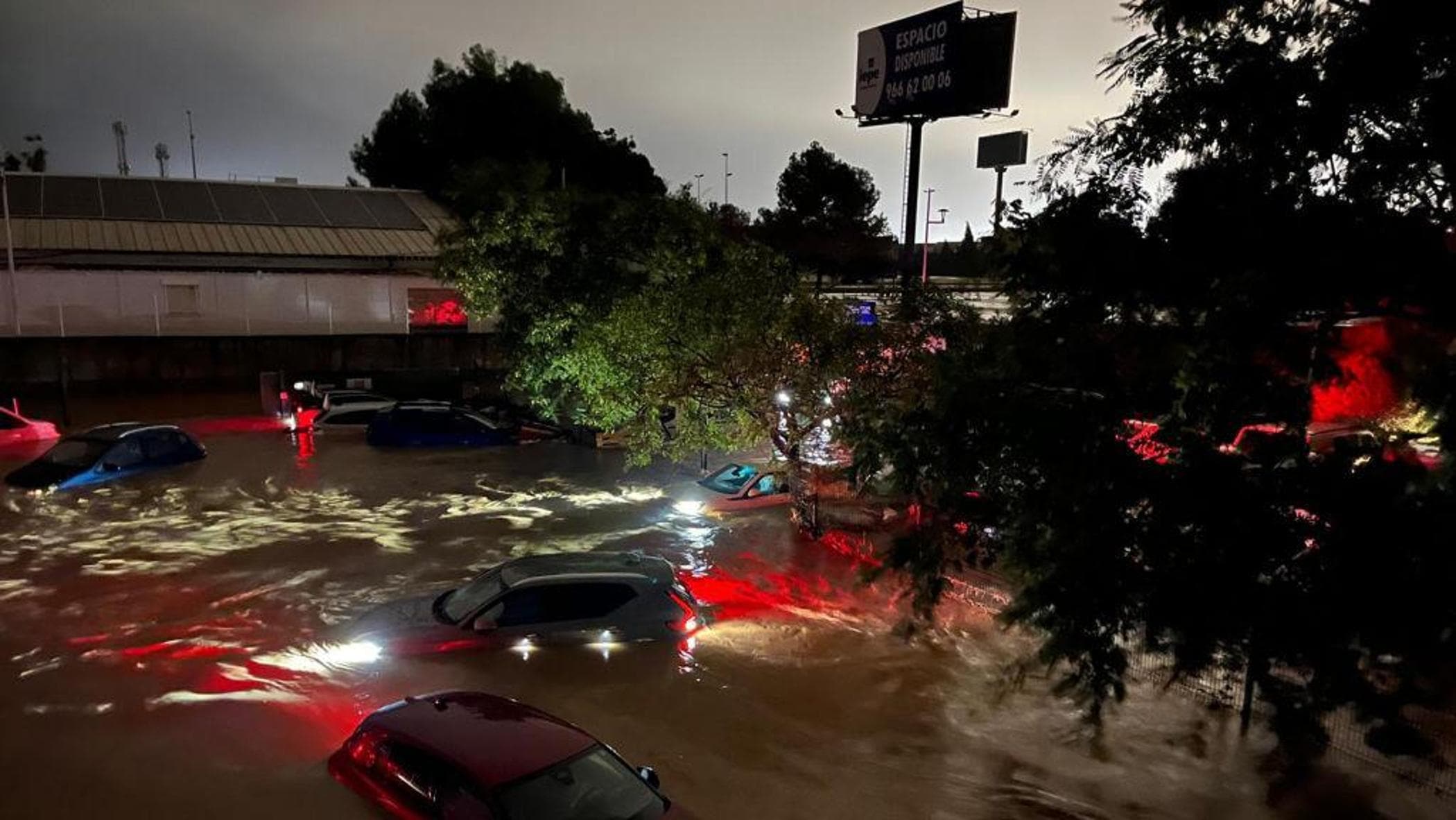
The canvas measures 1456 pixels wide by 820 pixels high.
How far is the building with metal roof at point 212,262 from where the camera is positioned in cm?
2711

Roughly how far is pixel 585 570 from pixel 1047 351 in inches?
243

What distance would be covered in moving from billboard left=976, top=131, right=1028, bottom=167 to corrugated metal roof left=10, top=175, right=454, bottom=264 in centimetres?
2252

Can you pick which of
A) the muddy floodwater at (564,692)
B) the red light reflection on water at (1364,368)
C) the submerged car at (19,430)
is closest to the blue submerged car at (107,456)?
the muddy floodwater at (564,692)

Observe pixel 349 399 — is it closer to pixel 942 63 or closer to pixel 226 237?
pixel 226 237

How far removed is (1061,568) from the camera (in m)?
5.30

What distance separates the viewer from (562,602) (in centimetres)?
1016

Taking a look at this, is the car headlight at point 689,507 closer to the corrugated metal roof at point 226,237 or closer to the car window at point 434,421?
the car window at point 434,421

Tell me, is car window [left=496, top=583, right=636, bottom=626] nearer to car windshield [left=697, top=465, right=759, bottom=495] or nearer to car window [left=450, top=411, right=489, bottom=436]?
car windshield [left=697, top=465, right=759, bottom=495]

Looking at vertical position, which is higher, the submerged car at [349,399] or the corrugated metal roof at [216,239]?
the corrugated metal roof at [216,239]

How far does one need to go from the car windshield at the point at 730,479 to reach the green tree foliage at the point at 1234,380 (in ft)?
40.1

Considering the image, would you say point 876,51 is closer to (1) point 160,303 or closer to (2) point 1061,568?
(1) point 160,303

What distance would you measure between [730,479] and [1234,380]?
14.2m

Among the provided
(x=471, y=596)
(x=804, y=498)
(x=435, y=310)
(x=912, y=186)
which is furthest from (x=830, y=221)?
(x=471, y=596)

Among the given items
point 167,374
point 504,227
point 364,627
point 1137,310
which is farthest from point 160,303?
point 1137,310
